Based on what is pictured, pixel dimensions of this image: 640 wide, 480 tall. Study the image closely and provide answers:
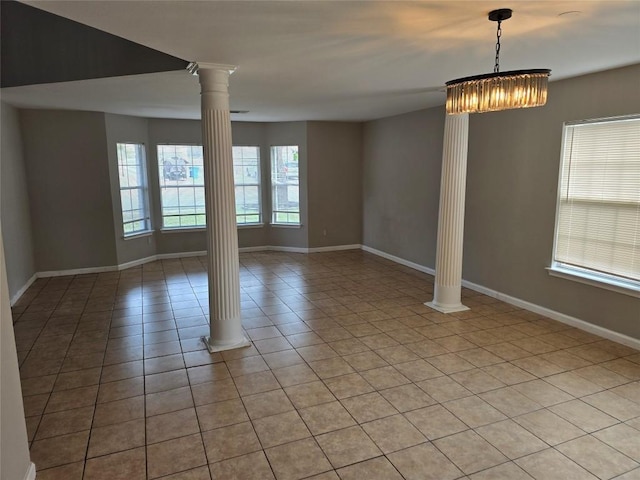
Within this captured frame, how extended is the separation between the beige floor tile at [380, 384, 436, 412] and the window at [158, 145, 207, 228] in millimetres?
5584

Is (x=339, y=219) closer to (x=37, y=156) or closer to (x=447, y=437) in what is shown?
(x=37, y=156)

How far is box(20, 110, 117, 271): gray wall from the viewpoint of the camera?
6.06 metres

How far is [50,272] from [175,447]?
508cm

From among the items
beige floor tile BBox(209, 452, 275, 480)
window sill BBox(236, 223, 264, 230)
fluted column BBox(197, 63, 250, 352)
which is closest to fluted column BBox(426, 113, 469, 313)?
fluted column BBox(197, 63, 250, 352)

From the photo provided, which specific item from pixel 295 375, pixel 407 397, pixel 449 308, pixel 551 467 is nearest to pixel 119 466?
pixel 295 375

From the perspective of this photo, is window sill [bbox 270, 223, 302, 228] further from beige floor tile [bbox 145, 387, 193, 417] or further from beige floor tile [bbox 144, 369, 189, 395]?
beige floor tile [bbox 145, 387, 193, 417]

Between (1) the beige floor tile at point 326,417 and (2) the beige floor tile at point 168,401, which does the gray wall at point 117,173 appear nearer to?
(2) the beige floor tile at point 168,401

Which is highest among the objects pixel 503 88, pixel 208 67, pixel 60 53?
pixel 60 53

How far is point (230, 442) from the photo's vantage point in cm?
257

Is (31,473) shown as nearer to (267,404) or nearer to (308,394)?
(267,404)

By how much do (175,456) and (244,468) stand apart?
1.43 feet

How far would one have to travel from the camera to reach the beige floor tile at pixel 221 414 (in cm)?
276

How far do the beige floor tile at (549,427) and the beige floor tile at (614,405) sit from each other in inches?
14.3

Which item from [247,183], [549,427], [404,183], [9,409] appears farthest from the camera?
[247,183]
